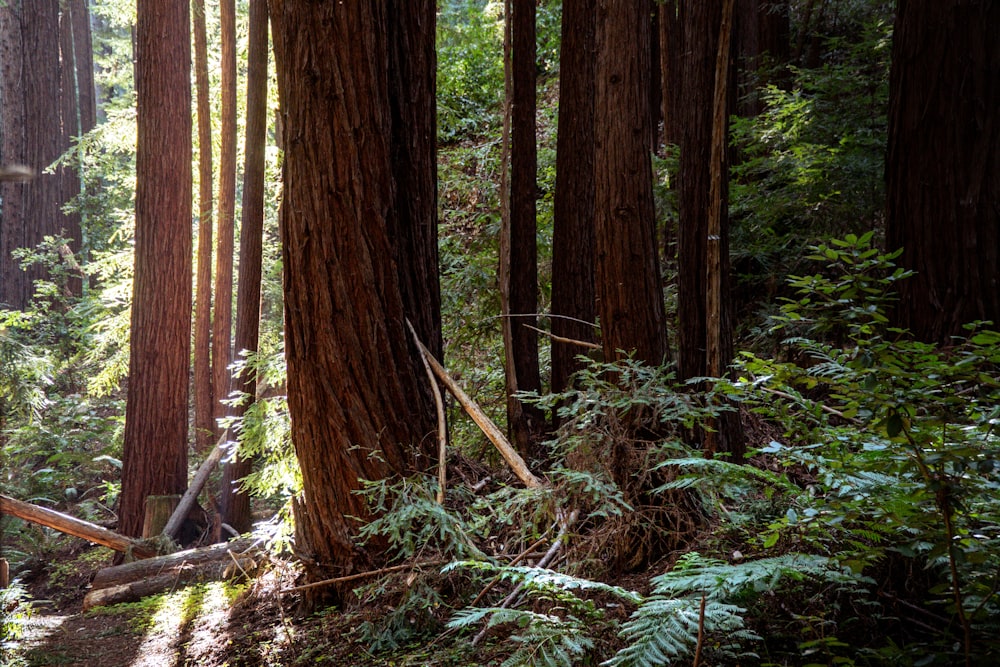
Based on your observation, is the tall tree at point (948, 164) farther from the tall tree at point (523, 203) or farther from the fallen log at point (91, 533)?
the fallen log at point (91, 533)

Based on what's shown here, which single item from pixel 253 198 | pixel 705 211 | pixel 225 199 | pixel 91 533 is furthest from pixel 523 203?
pixel 225 199

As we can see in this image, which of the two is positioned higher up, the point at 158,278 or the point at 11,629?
the point at 158,278

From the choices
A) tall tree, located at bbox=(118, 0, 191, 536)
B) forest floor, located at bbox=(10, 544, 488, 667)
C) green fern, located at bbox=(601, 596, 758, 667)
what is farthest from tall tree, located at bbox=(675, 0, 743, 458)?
tall tree, located at bbox=(118, 0, 191, 536)

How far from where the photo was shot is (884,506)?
2.13m

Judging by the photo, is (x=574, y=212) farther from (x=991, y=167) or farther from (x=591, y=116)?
(x=991, y=167)

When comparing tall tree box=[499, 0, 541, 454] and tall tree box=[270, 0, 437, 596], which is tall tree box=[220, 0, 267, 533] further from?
tall tree box=[270, 0, 437, 596]

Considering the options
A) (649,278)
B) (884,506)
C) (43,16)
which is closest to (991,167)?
(649,278)

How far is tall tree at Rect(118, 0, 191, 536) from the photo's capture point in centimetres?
905

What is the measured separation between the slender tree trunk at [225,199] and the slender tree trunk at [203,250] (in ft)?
1.31

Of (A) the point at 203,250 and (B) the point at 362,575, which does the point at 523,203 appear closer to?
(B) the point at 362,575

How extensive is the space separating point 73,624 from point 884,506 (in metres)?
6.18

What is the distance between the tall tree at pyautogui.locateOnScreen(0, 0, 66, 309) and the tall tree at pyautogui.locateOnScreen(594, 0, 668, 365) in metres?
17.0

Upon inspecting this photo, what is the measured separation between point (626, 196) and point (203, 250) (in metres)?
11.2

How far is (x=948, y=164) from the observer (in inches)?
200
